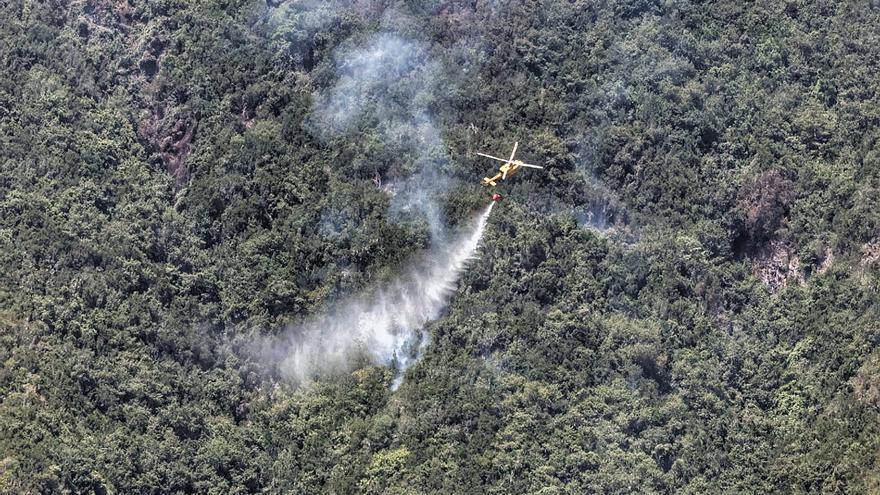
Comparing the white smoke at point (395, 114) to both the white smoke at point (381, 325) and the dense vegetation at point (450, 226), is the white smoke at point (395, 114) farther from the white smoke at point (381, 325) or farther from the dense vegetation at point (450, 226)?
the white smoke at point (381, 325)

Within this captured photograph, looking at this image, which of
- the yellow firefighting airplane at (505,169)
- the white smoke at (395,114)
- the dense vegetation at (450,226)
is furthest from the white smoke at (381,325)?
the yellow firefighting airplane at (505,169)

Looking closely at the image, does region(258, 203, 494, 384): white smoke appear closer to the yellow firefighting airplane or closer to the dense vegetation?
the dense vegetation

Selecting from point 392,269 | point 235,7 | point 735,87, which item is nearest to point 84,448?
point 392,269

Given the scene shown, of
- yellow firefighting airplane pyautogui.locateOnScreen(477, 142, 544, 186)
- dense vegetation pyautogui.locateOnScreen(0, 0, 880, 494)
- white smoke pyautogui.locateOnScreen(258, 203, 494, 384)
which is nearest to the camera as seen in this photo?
dense vegetation pyautogui.locateOnScreen(0, 0, 880, 494)

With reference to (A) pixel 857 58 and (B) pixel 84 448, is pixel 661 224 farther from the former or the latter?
(B) pixel 84 448

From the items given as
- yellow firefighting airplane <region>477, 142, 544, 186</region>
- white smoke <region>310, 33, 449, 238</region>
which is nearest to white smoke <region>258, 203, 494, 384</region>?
white smoke <region>310, 33, 449, 238</region>

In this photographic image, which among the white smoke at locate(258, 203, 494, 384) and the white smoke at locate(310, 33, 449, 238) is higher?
the white smoke at locate(310, 33, 449, 238)
